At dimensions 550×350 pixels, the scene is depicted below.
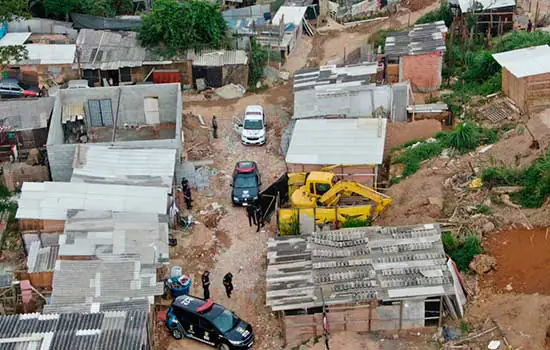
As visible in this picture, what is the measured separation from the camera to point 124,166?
29.6 metres

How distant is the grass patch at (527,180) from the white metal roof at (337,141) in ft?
13.7

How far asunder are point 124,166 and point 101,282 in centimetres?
707

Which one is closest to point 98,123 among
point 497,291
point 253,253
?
point 253,253

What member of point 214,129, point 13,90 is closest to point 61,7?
point 13,90

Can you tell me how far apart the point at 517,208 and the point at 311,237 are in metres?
6.87

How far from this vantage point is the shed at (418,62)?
3712 cm

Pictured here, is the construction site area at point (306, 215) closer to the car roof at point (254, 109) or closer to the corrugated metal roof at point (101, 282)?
the corrugated metal roof at point (101, 282)

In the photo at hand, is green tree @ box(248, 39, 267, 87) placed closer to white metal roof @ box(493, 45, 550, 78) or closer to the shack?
white metal roof @ box(493, 45, 550, 78)

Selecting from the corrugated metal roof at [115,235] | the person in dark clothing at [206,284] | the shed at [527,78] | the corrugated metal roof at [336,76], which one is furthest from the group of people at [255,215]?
the shed at [527,78]

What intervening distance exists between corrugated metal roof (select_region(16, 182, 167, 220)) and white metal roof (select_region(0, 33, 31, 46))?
17.7 meters

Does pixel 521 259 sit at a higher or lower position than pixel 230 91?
higher

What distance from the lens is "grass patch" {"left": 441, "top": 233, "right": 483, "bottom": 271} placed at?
78.5ft

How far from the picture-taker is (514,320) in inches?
851

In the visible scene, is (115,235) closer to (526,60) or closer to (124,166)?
(124,166)
